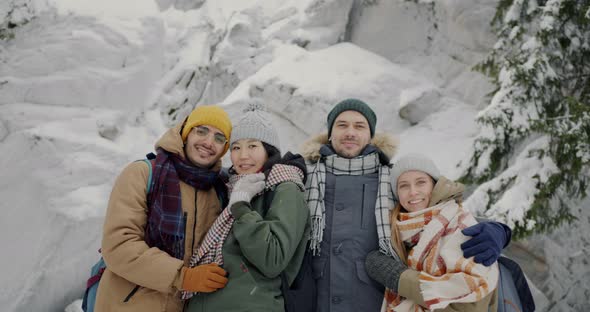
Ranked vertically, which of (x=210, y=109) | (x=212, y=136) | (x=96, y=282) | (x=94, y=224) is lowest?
(x=94, y=224)

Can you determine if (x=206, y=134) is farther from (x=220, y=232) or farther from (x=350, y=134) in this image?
(x=350, y=134)

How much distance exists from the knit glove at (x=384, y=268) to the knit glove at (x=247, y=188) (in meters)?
0.74

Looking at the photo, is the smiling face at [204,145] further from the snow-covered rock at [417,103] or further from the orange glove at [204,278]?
the snow-covered rock at [417,103]

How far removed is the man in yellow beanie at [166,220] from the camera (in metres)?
1.99

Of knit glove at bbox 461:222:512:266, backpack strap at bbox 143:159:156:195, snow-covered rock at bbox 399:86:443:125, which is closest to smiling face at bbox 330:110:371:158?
knit glove at bbox 461:222:512:266

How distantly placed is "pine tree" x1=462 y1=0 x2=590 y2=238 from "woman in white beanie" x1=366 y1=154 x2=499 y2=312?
2708mm

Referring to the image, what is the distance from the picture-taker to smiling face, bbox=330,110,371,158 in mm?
2525

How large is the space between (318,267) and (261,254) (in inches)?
19.6

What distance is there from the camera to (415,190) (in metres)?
2.20

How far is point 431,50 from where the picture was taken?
11.0 m

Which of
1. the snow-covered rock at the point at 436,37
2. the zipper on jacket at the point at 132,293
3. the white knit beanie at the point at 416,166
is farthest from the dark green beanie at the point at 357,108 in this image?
the snow-covered rock at the point at 436,37

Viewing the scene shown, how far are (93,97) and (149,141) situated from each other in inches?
67.4

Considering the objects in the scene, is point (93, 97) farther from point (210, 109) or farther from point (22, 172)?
point (210, 109)

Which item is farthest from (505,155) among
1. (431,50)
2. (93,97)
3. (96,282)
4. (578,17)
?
(93,97)
